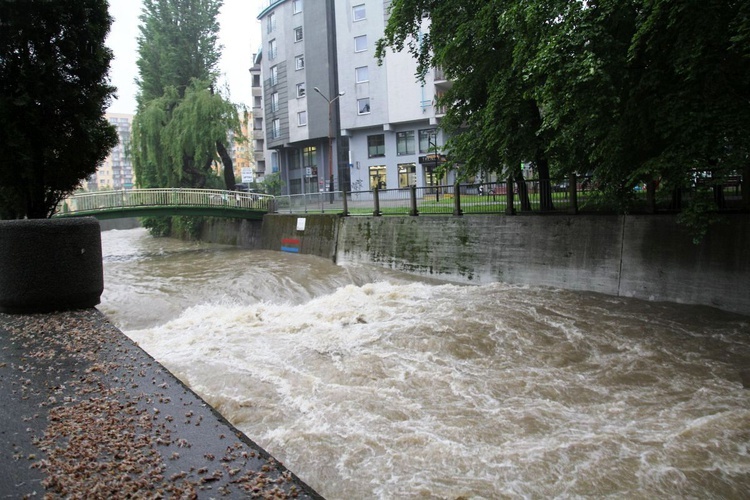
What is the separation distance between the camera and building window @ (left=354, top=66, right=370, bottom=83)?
4250 cm

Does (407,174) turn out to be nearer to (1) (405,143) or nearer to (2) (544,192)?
(1) (405,143)

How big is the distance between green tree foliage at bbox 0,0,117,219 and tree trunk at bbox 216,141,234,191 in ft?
77.9

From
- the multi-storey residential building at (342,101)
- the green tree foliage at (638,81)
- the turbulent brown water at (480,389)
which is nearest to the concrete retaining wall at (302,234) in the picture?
the turbulent brown water at (480,389)

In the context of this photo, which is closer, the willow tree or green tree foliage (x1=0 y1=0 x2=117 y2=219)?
green tree foliage (x1=0 y1=0 x2=117 y2=219)

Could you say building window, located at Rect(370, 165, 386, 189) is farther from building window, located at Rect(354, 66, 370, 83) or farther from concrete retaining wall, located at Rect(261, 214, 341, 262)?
concrete retaining wall, located at Rect(261, 214, 341, 262)

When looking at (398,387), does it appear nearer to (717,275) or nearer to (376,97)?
(717,275)

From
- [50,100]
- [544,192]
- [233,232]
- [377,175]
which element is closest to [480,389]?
[50,100]

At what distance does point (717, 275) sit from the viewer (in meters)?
10.7

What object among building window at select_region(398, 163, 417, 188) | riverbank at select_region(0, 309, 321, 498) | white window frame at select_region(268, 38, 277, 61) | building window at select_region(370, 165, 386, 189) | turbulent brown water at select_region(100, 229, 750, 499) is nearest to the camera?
riverbank at select_region(0, 309, 321, 498)

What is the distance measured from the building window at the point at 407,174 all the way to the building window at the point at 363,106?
520 cm

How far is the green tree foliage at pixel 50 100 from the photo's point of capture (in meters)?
7.94

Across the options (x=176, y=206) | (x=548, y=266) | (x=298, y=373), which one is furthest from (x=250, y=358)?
(x=176, y=206)

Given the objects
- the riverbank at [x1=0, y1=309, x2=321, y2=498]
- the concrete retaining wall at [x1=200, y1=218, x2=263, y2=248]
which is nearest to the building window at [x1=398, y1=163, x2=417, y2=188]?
the concrete retaining wall at [x1=200, y1=218, x2=263, y2=248]

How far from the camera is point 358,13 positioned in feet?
140
